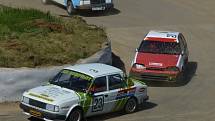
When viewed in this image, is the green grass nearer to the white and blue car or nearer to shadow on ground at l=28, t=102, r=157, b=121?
shadow on ground at l=28, t=102, r=157, b=121

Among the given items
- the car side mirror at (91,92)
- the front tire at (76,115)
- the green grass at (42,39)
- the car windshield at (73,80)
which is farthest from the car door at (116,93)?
the green grass at (42,39)

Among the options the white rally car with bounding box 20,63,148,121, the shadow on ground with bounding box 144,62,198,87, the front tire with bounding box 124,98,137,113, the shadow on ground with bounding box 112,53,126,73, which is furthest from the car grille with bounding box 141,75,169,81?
the front tire with bounding box 124,98,137,113

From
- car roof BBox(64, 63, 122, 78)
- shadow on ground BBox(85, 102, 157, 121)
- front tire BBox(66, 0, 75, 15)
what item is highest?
front tire BBox(66, 0, 75, 15)

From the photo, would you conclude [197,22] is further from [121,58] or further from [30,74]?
[30,74]

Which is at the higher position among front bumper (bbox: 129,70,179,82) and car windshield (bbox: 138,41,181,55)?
car windshield (bbox: 138,41,181,55)

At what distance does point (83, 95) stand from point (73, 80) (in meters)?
0.83

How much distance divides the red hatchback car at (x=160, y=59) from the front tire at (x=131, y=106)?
12.1 ft

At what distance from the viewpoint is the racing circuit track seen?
19562 mm

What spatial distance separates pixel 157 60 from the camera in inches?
921

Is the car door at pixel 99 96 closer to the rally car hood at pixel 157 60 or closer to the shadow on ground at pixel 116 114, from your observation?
the shadow on ground at pixel 116 114

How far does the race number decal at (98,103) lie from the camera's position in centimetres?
1767

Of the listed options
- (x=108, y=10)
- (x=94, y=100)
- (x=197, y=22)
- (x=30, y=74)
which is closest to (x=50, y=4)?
(x=108, y=10)

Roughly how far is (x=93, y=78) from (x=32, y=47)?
187 inches

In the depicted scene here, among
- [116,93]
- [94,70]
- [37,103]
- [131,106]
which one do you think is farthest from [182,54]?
[37,103]
